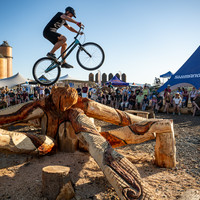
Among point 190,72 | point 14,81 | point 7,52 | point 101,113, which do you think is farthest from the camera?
point 7,52

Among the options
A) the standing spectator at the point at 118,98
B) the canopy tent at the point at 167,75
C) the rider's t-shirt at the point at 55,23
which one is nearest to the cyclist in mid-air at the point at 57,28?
the rider's t-shirt at the point at 55,23

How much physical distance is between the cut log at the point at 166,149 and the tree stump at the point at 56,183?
1706mm

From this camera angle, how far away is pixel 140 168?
10.6 feet

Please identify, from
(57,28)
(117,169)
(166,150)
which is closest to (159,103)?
(57,28)

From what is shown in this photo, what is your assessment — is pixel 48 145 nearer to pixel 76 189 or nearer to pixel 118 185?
pixel 76 189

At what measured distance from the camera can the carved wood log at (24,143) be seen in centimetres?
275

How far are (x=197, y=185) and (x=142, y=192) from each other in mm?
1358

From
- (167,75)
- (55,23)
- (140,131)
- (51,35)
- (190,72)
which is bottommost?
(140,131)

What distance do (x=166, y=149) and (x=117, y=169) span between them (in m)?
1.40

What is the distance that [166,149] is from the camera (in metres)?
3.14

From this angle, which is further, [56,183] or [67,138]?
[67,138]

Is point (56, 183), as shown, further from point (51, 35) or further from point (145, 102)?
point (145, 102)

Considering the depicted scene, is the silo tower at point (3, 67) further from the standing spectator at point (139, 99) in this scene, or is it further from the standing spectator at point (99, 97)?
the standing spectator at point (139, 99)

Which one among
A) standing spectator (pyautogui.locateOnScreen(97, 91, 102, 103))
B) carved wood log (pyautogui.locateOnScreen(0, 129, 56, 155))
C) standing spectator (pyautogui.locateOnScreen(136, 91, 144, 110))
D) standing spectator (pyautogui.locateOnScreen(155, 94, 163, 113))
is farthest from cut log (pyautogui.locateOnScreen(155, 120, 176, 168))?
standing spectator (pyautogui.locateOnScreen(97, 91, 102, 103))
